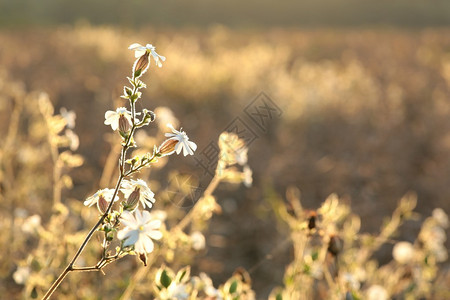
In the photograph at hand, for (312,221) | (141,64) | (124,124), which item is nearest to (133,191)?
(124,124)

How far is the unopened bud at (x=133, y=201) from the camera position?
87 centimetres

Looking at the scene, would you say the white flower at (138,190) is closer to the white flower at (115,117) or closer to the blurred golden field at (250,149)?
the white flower at (115,117)

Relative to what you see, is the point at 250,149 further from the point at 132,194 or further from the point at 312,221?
the point at 132,194

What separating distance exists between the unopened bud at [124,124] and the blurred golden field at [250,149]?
628 millimetres

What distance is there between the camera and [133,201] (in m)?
0.88

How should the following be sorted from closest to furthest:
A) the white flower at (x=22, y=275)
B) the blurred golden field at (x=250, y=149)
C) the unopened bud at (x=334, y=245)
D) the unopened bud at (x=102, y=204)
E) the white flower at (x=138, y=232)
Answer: the white flower at (x=138, y=232)
the unopened bud at (x=102, y=204)
the unopened bud at (x=334, y=245)
the white flower at (x=22, y=275)
the blurred golden field at (x=250, y=149)

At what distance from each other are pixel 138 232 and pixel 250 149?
344 centimetres

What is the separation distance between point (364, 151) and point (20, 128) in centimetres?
299

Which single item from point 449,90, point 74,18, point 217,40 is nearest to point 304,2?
point 74,18

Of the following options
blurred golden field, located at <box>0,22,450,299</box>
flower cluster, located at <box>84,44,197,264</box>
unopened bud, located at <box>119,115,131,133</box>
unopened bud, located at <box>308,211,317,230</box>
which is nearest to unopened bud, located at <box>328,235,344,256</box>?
unopened bud, located at <box>308,211,317,230</box>

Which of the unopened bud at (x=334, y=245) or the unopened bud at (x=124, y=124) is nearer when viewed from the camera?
the unopened bud at (x=124, y=124)

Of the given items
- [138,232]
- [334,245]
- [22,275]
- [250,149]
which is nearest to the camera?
[138,232]

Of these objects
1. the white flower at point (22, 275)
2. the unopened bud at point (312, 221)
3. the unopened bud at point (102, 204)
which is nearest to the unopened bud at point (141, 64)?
the unopened bud at point (102, 204)

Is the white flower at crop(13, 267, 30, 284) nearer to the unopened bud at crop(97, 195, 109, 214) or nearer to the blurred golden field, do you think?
the blurred golden field
